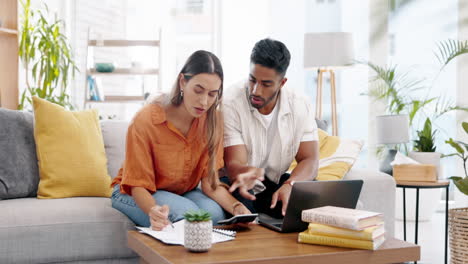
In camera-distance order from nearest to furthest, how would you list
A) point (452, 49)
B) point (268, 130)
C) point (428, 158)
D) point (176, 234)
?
point (176, 234), point (268, 130), point (428, 158), point (452, 49)

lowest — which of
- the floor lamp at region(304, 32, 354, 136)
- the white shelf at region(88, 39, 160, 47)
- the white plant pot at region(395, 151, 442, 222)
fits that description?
the white plant pot at region(395, 151, 442, 222)

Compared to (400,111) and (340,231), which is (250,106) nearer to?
(340,231)

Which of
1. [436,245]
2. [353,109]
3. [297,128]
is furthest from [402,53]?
[297,128]

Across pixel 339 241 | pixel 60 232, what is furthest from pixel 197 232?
pixel 60 232

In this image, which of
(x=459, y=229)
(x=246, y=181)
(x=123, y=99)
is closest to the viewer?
(x=246, y=181)

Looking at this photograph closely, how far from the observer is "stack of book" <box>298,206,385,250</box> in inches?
71.4

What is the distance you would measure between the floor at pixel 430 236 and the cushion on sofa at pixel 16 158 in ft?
7.27

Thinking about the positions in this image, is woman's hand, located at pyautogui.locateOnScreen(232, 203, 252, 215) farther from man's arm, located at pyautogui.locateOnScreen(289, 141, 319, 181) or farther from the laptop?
man's arm, located at pyautogui.locateOnScreen(289, 141, 319, 181)

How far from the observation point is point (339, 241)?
185 cm

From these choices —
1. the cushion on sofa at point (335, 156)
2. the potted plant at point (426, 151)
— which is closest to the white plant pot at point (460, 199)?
the potted plant at point (426, 151)

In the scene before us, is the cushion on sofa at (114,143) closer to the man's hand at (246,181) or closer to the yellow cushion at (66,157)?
the yellow cushion at (66,157)

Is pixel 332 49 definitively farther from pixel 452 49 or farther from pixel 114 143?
pixel 114 143

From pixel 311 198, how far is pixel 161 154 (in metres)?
0.65

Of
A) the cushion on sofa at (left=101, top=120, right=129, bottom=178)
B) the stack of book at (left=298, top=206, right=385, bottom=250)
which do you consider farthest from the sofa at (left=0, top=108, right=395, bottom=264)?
the stack of book at (left=298, top=206, right=385, bottom=250)
